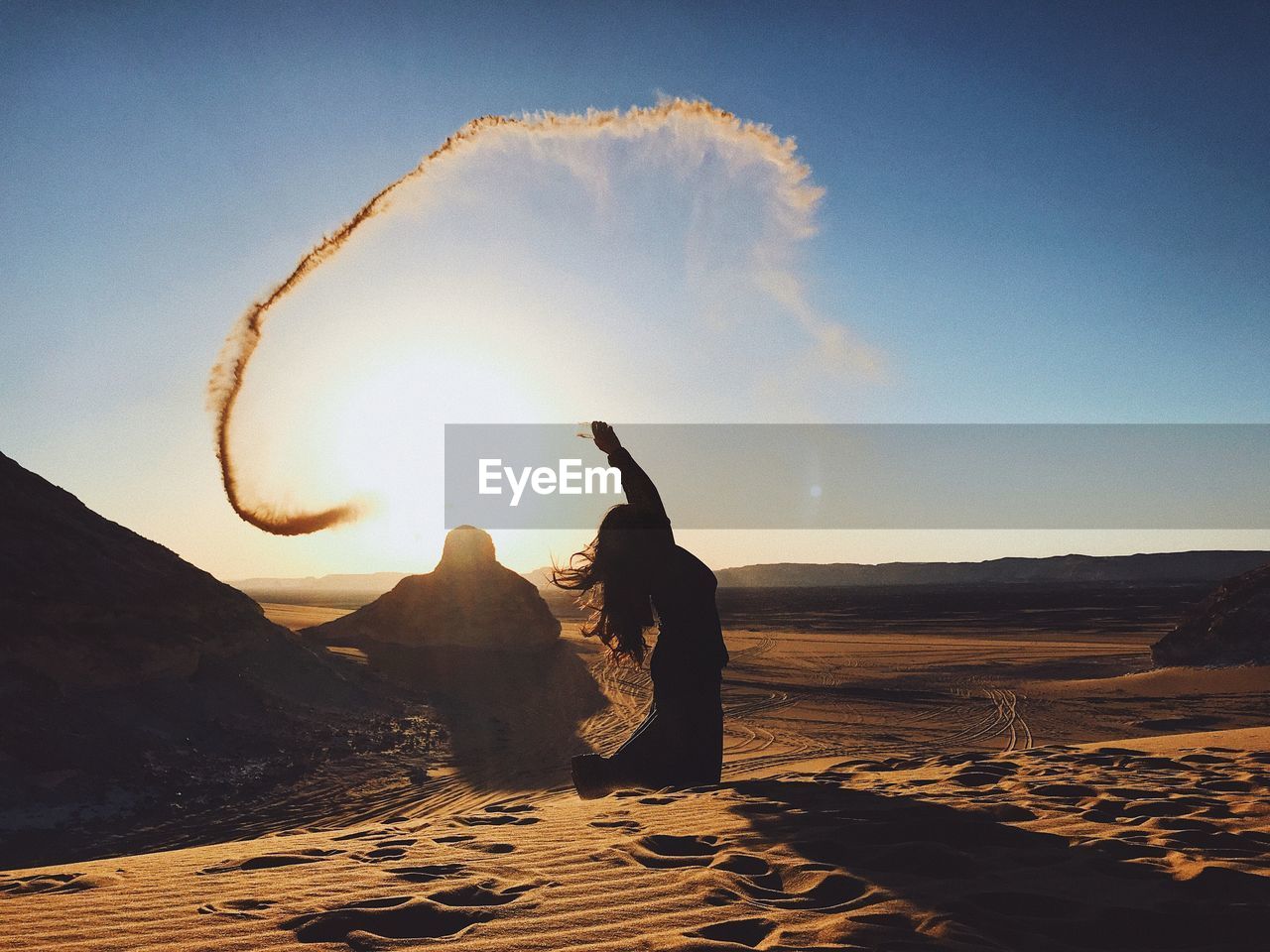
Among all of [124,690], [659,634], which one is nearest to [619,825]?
[659,634]

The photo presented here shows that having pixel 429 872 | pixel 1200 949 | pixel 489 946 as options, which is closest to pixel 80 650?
pixel 429 872

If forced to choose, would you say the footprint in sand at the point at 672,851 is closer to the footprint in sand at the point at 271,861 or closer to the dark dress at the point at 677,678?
the footprint in sand at the point at 271,861

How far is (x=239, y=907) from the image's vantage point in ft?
10.7

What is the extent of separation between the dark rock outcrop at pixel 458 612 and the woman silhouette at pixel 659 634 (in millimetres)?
17301

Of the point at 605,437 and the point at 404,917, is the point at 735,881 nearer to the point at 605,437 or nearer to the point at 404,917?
the point at 404,917

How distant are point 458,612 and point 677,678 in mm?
18034

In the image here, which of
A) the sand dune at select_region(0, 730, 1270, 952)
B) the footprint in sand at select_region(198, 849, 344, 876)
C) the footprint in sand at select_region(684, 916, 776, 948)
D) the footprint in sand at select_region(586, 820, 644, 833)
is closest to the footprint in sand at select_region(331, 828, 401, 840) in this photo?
the sand dune at select_region(0, 730, 1270, 952)

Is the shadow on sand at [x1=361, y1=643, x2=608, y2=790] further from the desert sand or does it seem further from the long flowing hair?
the long flowing hair

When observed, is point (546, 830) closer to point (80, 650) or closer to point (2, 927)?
point (2, 927)

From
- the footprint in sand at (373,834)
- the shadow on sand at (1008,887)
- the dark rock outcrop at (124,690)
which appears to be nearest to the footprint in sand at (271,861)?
the footprint in sand at (373,834)

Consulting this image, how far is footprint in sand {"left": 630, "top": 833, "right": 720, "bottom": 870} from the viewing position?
146 inches

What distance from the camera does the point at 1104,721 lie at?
13.7 metres

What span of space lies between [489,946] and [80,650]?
1013cm

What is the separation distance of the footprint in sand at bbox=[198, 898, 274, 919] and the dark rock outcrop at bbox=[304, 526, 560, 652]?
1974 cm
